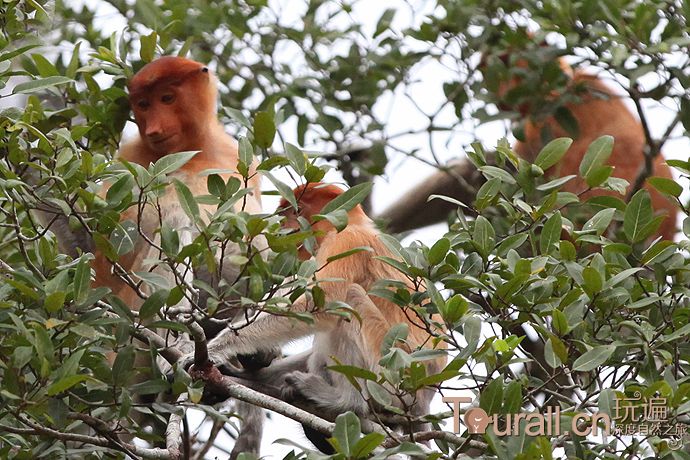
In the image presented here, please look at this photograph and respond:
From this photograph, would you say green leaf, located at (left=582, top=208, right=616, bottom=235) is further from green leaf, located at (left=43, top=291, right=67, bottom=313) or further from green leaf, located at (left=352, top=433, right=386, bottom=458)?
green leaf, located at (left=43, top=291, right=67, bottom=313)

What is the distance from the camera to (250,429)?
11.3ft

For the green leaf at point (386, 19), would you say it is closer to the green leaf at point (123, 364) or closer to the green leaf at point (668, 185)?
the green leaf at point (668, 185)

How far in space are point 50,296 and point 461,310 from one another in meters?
0.85

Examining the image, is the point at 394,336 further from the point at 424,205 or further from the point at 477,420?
the point at 424,205

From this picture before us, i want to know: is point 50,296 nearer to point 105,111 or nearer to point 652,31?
point 105,111

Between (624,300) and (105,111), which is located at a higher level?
(105,111)

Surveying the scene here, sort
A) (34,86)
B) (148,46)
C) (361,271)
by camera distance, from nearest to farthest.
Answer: (34,86) < (361,271) < (148,46)

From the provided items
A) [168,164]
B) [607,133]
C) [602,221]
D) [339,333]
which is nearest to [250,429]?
[339,333]

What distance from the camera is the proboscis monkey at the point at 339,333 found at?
10.5ft

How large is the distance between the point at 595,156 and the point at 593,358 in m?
0.59

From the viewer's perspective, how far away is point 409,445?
2.08 m

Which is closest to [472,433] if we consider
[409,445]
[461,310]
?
[409,445]

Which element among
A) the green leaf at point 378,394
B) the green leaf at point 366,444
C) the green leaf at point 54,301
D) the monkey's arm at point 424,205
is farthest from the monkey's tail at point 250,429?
the monkey's arm at point 424,205

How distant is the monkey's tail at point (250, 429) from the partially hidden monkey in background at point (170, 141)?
78mm
